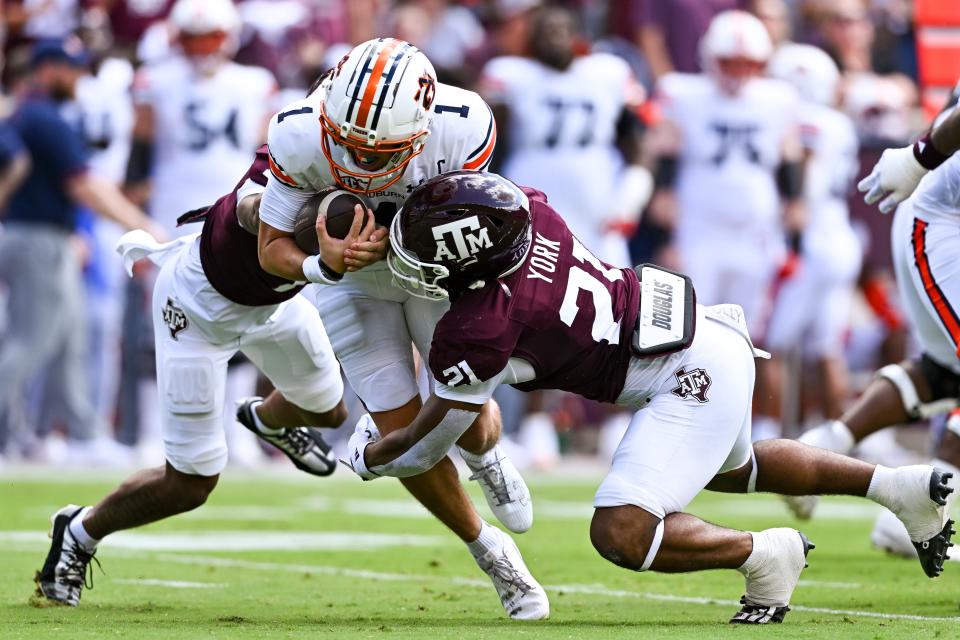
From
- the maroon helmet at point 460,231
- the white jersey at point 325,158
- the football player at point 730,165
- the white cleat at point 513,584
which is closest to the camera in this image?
the maroon helmet at point 460,231

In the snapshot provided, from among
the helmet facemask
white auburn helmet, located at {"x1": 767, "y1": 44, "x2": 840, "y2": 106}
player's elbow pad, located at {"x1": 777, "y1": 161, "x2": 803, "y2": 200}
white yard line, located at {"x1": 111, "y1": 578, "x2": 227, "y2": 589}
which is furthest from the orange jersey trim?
white auburn helmet, located at {"x1": 767, "y1": 44, "x2": 840, "y2": 106}

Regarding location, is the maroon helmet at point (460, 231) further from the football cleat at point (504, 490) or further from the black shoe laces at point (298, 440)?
the black shoe laces at point (298, 440)

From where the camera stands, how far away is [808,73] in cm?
1118

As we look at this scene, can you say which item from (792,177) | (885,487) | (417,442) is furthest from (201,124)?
(885,487)

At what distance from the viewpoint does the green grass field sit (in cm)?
467

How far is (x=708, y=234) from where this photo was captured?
1080cm

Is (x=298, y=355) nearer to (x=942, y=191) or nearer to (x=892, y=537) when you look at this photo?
(x=942, y=191)

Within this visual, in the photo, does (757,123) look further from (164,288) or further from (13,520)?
(164,288)

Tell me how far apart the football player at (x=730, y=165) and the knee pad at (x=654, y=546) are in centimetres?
615

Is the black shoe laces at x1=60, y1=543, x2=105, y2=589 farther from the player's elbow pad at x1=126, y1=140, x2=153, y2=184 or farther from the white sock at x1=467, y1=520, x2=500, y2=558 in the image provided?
the player's elbow pad at x1=126, y1=140, x2=153, y2=184

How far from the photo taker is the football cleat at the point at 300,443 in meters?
6.05

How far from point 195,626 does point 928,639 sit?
1970 millimetres

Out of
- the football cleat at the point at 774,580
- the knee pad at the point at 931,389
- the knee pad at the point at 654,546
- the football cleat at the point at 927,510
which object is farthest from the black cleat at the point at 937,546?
the knee pad at the point at 931,389

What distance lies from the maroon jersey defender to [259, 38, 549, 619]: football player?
17 centimetres
